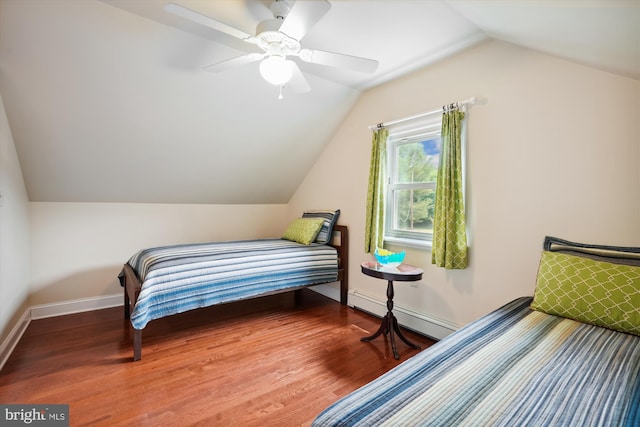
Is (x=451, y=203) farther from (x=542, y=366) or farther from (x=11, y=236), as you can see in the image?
(x=11, y=236)

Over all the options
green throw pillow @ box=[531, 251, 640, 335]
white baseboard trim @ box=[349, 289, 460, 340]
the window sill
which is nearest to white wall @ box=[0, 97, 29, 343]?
white baseboard trim @ box=[349, 289, 460, 340]

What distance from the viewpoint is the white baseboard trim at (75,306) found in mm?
3002

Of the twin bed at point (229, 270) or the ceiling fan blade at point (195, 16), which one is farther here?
the twin bed at point (229, 270)

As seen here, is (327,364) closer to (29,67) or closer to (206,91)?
(206,91)

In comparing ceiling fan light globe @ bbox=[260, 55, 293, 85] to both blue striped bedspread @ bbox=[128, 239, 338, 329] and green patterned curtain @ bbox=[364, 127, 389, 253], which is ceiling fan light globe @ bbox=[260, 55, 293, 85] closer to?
green patterned curtain @ bbox=[364, 127, 389, 253]

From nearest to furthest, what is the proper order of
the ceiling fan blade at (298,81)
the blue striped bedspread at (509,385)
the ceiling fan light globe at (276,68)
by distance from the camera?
the blue striped bedspread at (509,385), the ceiling fan light globe at (276,68), the ceiling fan blade at (298,81)

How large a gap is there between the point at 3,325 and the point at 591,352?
141 inches

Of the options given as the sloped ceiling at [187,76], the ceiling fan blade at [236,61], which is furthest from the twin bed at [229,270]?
the ceiling fan blade at [236,61]

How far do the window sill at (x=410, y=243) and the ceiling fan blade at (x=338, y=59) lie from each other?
158 centimetres

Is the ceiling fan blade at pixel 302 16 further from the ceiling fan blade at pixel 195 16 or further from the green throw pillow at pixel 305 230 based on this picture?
the green throw pillow at pixel 305 230

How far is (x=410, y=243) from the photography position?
2891 mm

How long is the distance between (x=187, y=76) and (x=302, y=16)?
1.48 m

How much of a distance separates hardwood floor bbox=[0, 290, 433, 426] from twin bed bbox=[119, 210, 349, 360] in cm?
29

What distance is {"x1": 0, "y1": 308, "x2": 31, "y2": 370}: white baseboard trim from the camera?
86.4 inches
